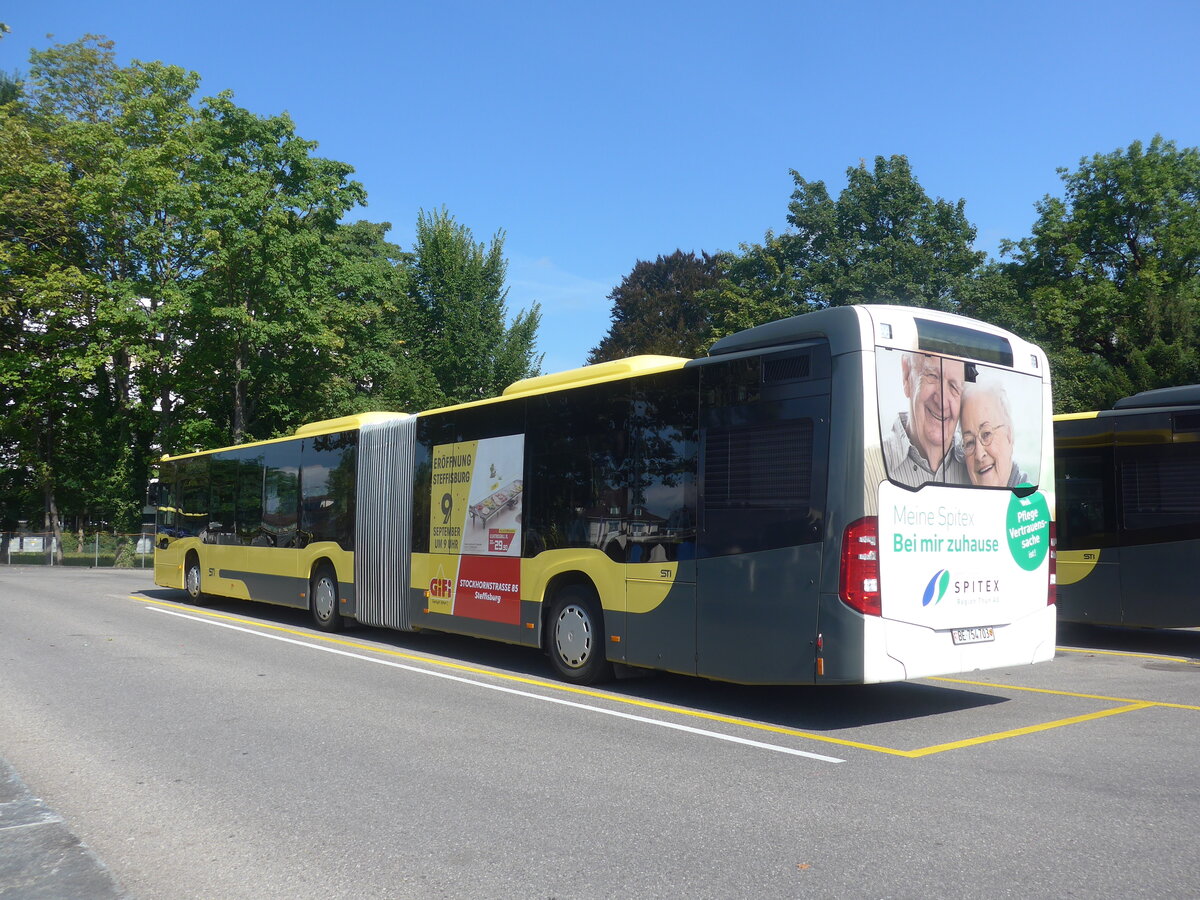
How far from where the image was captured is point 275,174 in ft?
109

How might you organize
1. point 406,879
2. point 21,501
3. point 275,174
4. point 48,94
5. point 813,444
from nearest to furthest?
point 406,879
point 813,444
point 275,174
point 48,94
point 21,501

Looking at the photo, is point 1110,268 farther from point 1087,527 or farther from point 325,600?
point 325,600

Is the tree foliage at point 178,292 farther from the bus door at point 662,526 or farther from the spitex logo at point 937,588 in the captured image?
the spitex logo at point 937,588

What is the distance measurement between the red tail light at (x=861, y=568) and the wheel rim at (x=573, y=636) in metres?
3.23

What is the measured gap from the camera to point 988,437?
8.38m

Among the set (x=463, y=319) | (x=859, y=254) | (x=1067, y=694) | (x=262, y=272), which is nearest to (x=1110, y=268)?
(x=859, y=254)

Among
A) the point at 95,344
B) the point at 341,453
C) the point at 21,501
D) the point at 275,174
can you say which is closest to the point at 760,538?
the point at 341,453

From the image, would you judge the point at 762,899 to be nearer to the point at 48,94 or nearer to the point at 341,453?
the point at 341,453

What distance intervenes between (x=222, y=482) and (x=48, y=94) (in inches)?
1019

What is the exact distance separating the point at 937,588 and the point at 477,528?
5.71m

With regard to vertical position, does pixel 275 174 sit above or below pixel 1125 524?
above

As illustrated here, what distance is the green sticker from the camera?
8.52 m

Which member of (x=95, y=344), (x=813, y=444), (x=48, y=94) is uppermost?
(x=48, y=94)

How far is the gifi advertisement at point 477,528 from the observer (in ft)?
36.7
